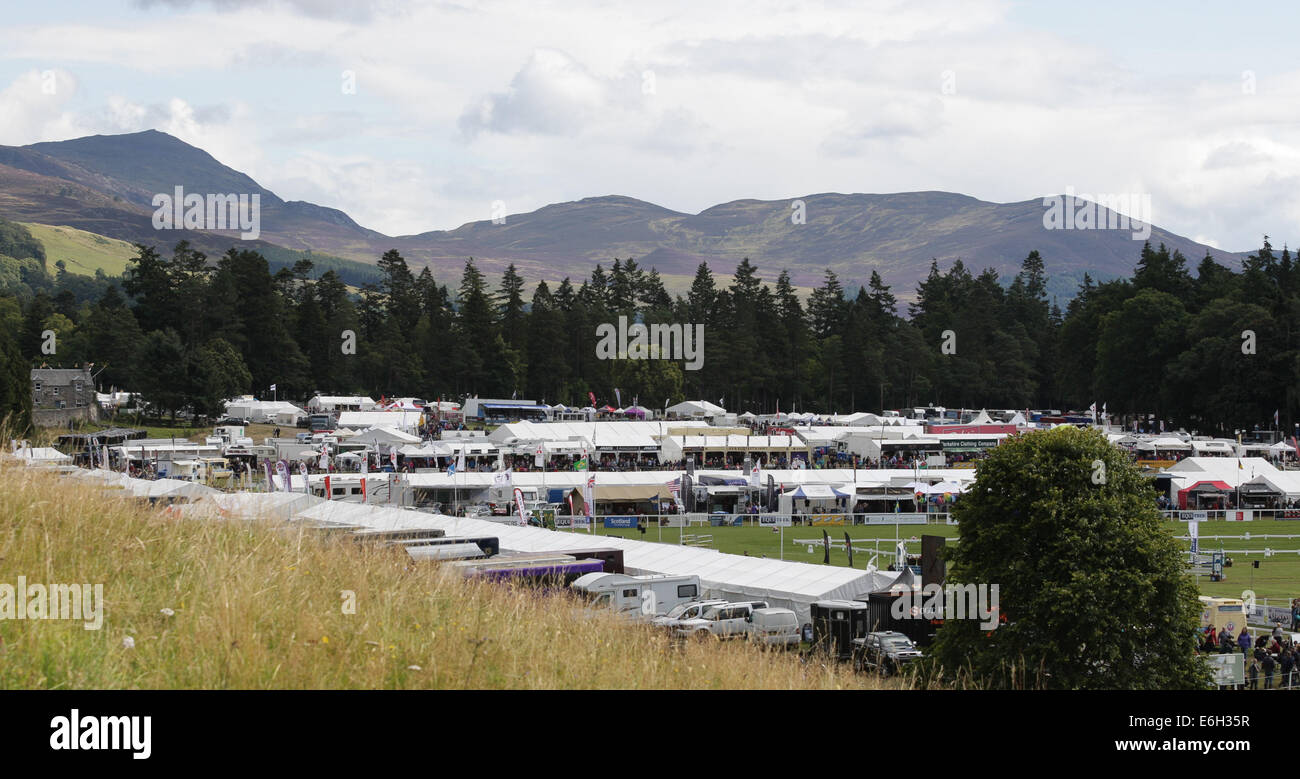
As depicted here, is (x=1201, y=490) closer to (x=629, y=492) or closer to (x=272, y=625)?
(x=629, y=492)

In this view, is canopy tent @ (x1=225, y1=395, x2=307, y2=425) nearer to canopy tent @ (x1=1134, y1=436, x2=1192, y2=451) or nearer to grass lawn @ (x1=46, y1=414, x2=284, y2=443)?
grass lawn @ (x1=46, y1=414, x2=284, y2=443)

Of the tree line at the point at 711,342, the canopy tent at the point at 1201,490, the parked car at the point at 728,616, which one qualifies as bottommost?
the canopy tent at the point at 1201,490

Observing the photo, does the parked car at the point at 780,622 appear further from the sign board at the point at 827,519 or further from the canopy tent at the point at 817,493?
the canopy tent at the point at 817,493

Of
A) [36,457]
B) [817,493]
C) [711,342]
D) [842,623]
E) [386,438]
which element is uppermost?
[711,342]

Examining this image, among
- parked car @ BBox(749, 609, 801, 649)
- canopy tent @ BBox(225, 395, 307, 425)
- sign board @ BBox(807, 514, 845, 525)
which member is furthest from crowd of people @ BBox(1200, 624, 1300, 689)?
canopy tent @ BBox(225, 395, 307, 425)

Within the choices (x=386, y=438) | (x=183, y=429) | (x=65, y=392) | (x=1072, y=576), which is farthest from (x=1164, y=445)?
(x=65, y=392)

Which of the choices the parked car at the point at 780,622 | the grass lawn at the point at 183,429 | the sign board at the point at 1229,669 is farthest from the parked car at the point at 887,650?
the grass lawn at the point at 183,429
